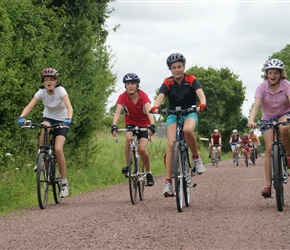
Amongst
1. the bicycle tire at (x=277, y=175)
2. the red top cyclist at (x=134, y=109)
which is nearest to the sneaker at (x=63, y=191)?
the red top cyclist at (x=134, y=109)

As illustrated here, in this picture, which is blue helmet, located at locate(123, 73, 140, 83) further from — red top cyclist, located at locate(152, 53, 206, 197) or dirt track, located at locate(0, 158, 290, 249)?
dirt track, located at locate(0, 158, 290, 249)

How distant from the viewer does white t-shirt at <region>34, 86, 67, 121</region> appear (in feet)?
39.7

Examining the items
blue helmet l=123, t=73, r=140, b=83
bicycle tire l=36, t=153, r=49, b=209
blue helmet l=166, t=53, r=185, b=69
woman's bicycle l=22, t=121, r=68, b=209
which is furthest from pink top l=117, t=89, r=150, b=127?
bicycle tire l=36, t=153, r=49, b=209

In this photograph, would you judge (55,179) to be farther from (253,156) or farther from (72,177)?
(253,156)

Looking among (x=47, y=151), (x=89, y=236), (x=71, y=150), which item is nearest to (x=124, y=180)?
(x=71, y=150)

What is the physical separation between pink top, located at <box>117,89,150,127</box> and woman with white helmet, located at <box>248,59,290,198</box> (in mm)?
2500

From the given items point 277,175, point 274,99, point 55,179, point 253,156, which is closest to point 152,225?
point 277,175

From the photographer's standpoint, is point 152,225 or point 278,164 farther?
point 278,164

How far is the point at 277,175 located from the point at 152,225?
85.7 inches

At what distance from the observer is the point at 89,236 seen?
828cm

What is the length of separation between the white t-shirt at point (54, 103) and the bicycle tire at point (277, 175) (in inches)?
141

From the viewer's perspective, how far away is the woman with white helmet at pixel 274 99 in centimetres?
1059

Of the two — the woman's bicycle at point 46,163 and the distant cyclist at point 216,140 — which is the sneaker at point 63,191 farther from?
the distant cyclist at point 216,140

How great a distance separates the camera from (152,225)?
9023 mm
